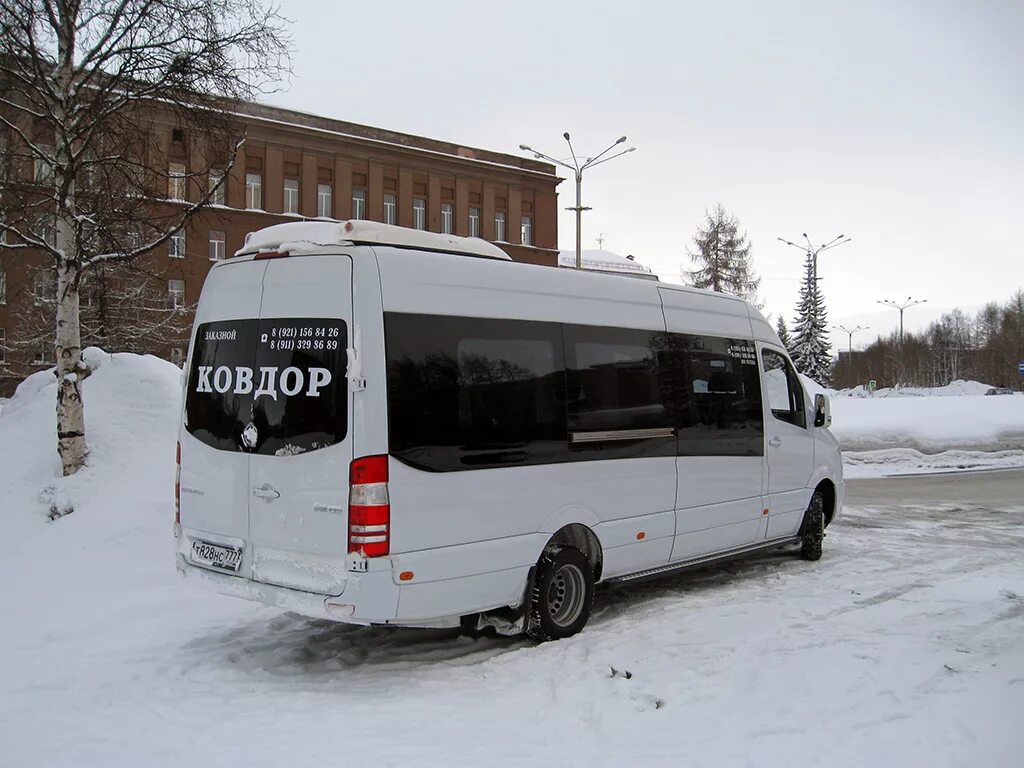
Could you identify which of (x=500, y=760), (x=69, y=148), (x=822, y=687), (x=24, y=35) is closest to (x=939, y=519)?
(x=822, y=687)

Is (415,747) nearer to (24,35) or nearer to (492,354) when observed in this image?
(492,354)

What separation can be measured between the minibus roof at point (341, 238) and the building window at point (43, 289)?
29.4 meters

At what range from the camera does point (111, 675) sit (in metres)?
5.78

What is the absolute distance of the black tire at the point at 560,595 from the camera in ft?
20.6

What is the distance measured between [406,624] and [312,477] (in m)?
1.12

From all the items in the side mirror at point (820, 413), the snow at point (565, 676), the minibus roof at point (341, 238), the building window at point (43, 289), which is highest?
the building window at point (43, 289)

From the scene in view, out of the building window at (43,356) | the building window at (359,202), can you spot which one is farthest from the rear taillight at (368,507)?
the building window at (359,202)

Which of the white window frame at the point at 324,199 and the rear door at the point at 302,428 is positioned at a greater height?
the white window frame at the point at 324,199

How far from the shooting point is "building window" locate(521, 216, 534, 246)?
222ft

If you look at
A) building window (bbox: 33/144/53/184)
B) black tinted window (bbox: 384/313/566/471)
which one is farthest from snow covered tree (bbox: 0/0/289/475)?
black tinted window (bbox: 384/313/566/471)

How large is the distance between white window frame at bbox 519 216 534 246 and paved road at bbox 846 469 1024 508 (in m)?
50.9

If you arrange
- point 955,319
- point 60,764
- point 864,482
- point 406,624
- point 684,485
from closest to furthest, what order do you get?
point 60,764 → point 406,624 → point 684,485 → point 864,482 → point 955,319

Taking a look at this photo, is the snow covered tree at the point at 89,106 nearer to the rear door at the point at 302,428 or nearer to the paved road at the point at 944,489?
the rear door at the point at 302,428

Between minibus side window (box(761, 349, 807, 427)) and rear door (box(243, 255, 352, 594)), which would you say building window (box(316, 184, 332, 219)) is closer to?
minibus side window (box(761, 349, 807, 427))
